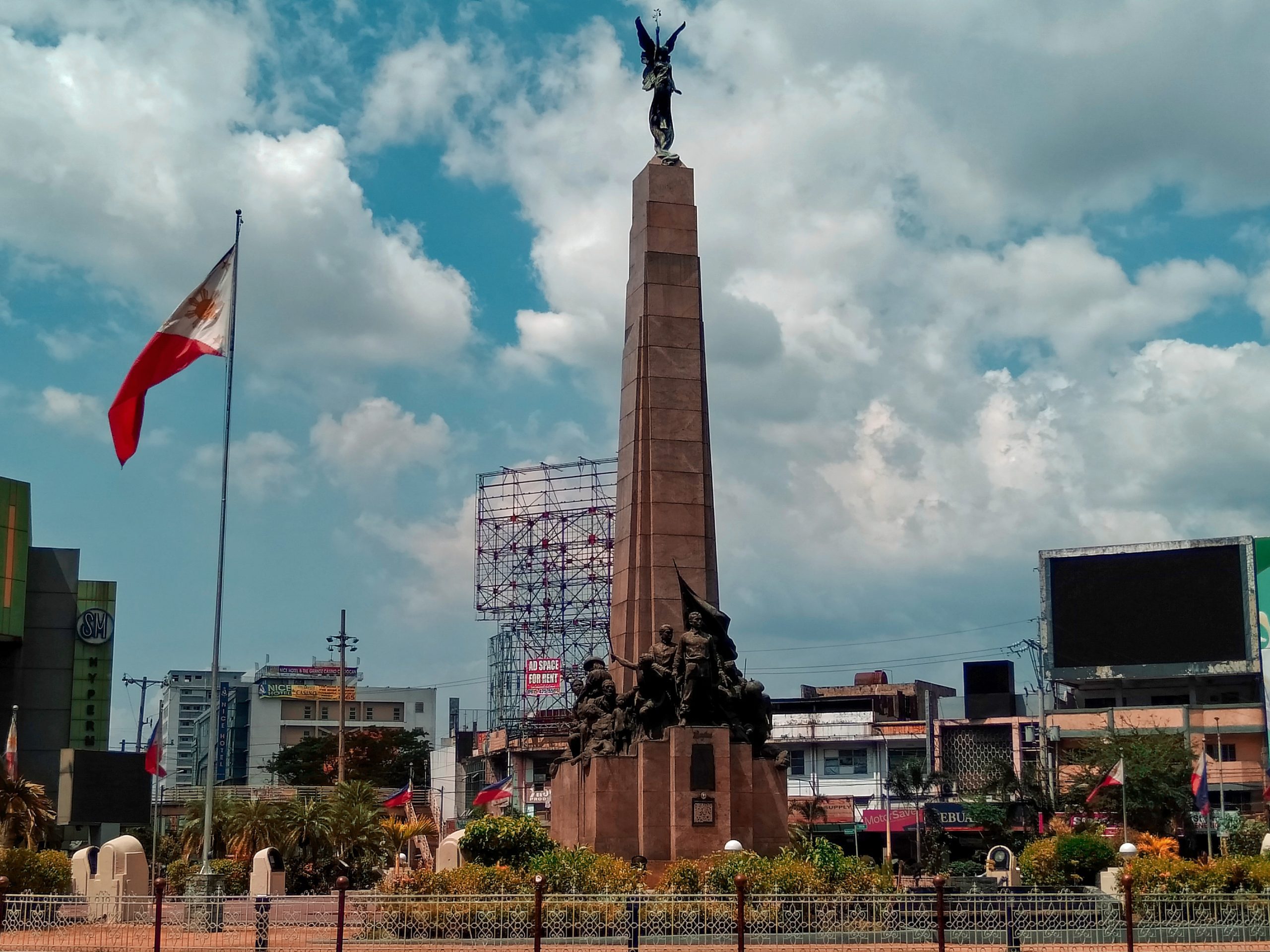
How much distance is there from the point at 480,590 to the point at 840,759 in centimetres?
2087

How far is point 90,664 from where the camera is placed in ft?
245

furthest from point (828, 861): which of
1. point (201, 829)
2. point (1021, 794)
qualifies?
point (1021, 794)

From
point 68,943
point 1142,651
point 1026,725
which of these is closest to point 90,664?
point 1026,725

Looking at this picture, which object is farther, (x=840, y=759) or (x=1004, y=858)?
(x=840, y=759)

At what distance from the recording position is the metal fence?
63.1ft

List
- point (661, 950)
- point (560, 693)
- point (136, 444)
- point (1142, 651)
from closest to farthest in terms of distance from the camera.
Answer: point (661, 950)
point (136, 444)
point (1142, 651)
point (560, 693)

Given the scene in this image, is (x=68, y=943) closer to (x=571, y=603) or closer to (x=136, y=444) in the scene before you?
(x=136, y=444)

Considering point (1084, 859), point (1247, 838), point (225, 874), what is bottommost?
point (225, 874)

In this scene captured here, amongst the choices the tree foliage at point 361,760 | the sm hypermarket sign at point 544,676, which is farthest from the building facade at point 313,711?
the sm hypermarket sign at point 544,676

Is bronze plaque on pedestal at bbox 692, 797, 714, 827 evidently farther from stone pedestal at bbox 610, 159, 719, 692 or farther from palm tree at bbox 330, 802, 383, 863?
palm tree at bbox 330, 802, 383, 863

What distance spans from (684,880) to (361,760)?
77.3m

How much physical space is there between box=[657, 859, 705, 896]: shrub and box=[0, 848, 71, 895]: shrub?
1413 cm

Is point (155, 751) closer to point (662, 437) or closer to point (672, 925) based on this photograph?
point (662, 437)

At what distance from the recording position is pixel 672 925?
18.9 meters
